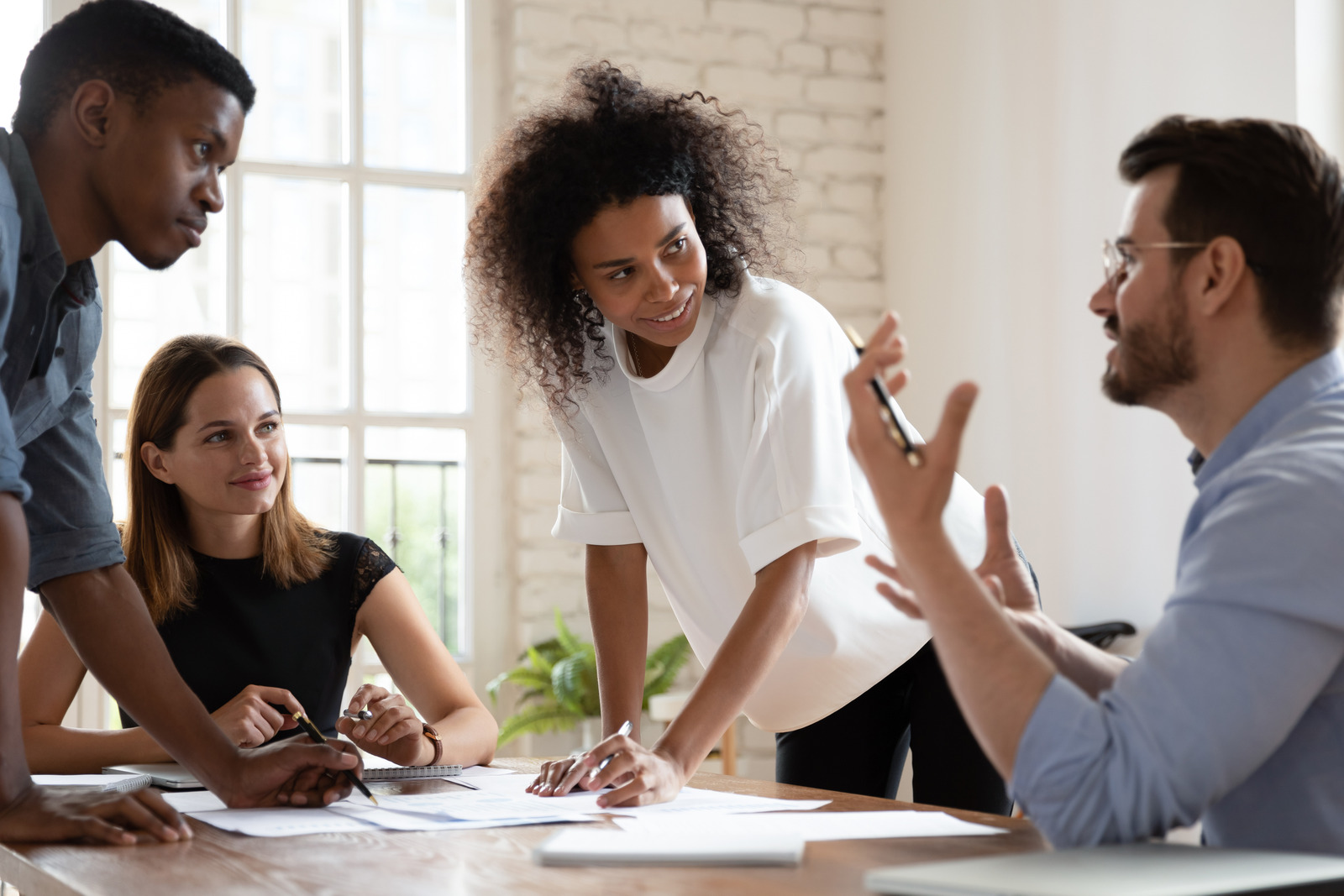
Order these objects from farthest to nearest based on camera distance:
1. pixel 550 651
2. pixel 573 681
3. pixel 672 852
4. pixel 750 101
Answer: pixel 750 101 < pixel 550 651 < pixel 573 681 < pixel 672 852

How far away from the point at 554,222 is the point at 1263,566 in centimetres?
110

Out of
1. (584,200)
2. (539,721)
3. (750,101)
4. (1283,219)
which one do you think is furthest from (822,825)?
(750,101)

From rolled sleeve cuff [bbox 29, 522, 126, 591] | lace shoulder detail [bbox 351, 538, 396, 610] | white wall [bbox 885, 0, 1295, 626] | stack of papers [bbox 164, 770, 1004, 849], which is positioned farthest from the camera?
white wall [bbox 885, 0, 1295, 626]

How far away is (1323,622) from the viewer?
0.93m

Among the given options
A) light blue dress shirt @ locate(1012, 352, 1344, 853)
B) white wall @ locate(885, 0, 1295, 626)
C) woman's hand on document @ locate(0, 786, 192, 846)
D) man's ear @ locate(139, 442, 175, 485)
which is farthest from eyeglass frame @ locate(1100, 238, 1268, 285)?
white wall @ locate(885, 0, 1295, 626)

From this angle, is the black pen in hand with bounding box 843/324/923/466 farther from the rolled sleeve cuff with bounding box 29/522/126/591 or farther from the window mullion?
the window mullion

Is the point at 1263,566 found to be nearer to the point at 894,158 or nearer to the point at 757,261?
the point at 757,261

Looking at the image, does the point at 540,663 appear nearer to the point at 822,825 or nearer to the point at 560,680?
the point at 560,680

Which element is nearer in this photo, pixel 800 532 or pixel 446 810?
pixel 446 810

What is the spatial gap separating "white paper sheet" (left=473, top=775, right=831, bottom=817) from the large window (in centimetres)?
275

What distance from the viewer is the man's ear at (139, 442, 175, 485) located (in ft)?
7.47

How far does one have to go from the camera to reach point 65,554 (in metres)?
1.48

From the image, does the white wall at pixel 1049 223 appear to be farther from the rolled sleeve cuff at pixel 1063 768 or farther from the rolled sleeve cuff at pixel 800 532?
the rolled sleeve cuff at pixel 1063 768

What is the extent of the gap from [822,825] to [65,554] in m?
0.88
